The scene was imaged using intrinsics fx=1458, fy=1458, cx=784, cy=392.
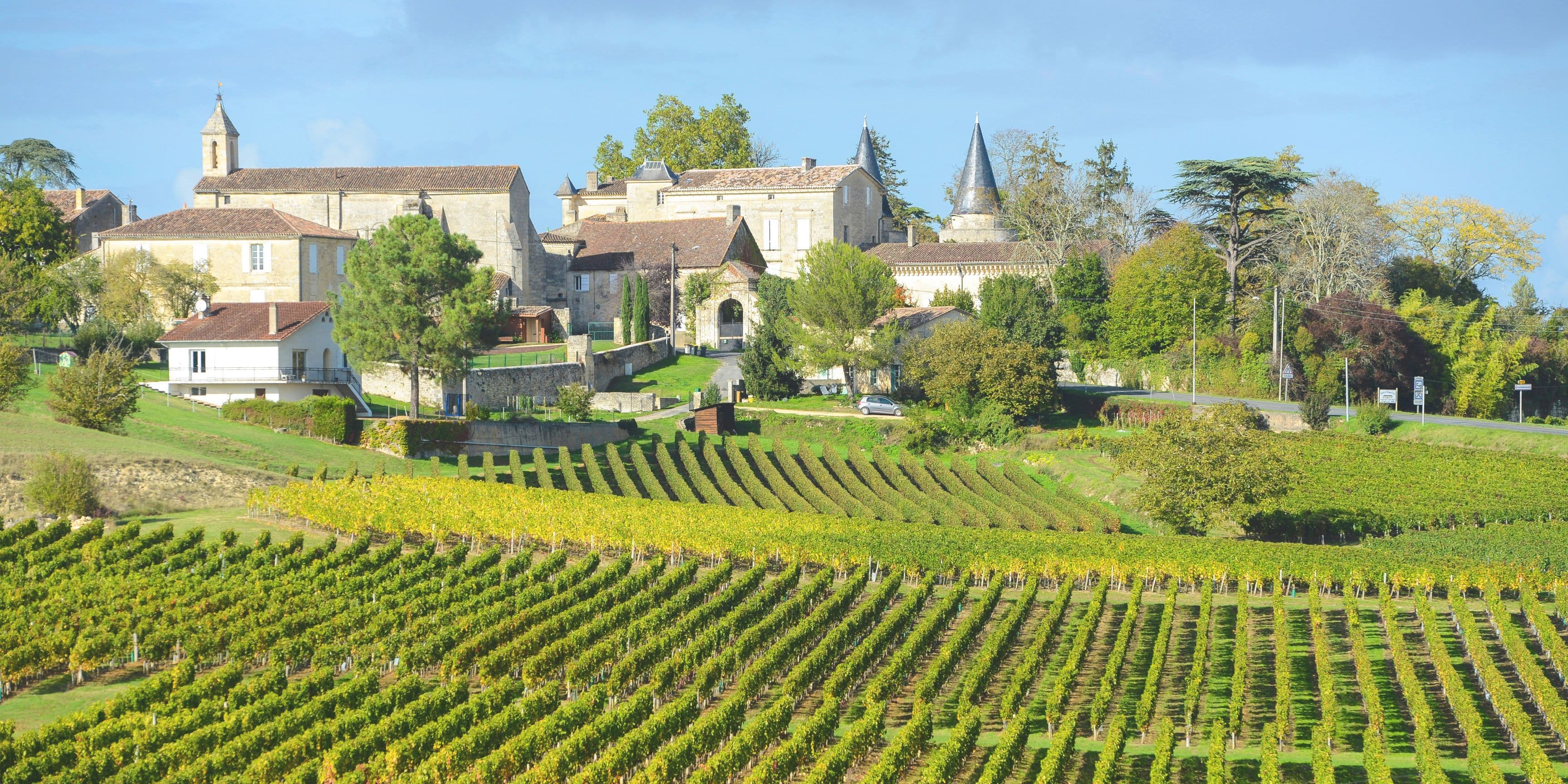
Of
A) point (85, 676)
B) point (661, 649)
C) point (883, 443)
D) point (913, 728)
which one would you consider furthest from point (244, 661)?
point (883, 443)

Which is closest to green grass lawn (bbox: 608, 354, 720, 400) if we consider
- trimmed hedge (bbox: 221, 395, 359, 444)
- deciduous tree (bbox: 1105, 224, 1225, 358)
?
trimmed hedge (bbox: 221, 395, 359, 444)

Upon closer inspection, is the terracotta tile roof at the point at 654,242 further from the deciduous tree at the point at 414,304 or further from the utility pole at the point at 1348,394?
the utility pole at the point at 1348,394

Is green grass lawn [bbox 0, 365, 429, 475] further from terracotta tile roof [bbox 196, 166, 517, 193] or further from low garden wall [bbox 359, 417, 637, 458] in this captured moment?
terracotta tile roof [bbox 196, 166, 517, 193]

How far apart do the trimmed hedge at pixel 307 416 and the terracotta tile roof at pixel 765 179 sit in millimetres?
34272

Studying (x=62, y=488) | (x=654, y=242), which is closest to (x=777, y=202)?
(x=654, y=242)

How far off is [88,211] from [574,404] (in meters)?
37.2

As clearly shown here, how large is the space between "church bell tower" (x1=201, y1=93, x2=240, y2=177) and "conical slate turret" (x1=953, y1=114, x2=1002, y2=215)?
3725cm

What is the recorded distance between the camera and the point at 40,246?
61750mm

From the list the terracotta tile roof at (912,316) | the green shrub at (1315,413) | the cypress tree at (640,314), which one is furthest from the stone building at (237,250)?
the green shrub at (1315,413)

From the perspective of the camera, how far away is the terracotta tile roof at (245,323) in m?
47.8

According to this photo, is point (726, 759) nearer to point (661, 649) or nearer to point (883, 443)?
point (661, 649)

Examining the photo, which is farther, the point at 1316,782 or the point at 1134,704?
the point at 1134,704

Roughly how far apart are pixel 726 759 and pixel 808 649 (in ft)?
23.5

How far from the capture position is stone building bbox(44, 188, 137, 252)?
72.6m
